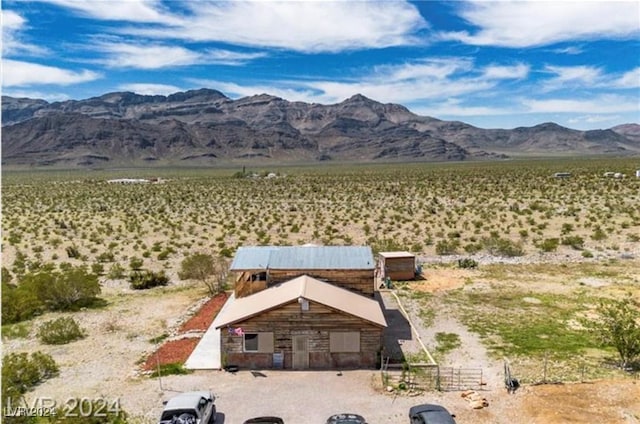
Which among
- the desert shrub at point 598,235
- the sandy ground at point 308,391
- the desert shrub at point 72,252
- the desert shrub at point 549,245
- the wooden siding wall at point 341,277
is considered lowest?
the sandy ground at point 308,391

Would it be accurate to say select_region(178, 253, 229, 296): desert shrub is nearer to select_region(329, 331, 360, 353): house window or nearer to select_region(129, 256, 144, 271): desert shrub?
select_region(129, 256, 144, 271): desert shrub

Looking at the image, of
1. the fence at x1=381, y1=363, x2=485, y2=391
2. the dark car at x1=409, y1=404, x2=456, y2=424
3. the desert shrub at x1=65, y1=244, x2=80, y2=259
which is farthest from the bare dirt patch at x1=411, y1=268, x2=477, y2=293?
the desert shrub at x1=65, y1=244, x2=80, y2=259

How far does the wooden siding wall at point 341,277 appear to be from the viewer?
2314 cm

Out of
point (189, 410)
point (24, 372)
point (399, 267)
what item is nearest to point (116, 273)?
point (24, 372)

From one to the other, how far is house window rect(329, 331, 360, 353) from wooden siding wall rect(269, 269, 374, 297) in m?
3.80

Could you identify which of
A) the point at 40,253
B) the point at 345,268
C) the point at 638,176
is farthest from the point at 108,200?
the point at 638,176

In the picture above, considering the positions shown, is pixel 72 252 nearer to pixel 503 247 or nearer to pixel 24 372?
pixel 24 372

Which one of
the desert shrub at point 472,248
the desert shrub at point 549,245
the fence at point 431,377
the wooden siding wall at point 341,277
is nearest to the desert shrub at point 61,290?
the wooden siding wall at point 341,277

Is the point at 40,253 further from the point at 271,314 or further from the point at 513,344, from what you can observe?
the point at 513,344

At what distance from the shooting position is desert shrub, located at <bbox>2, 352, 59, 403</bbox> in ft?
56.4

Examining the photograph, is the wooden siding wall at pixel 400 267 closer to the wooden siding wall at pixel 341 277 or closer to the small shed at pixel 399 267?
the small shed at pixel 399 267

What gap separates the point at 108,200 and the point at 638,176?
81.2m

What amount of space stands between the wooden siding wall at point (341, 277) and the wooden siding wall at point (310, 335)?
3640 mm

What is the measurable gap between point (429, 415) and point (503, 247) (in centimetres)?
2569
